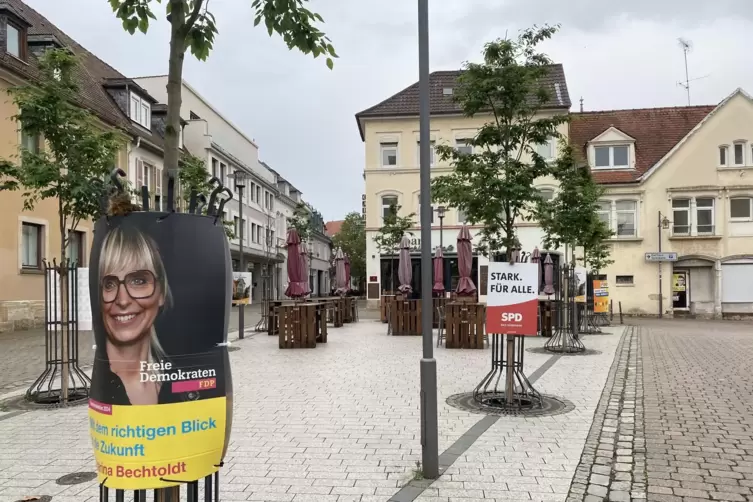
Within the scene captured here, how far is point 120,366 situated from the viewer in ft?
9.00

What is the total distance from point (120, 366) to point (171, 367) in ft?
0.76

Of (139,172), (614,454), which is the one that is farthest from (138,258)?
(139,172)

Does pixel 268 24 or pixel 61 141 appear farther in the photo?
pixel 61 141

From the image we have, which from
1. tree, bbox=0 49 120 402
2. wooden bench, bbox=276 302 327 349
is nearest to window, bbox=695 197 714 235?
wooden bench, bbox=276 302 327 349

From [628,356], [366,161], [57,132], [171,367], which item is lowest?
[628,356]

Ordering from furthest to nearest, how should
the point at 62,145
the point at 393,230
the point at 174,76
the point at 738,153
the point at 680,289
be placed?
the point at 680,289 < the point at 738,153 < the point at 393,230 < the point at 62,145 < the point at 174,76

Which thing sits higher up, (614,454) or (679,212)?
(679,212)

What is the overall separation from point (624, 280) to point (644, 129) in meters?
10.1

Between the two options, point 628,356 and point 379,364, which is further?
point 628,356

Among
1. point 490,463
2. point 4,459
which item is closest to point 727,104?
point 490,463

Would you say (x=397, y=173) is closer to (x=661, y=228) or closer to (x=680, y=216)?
(x=661, y=228)

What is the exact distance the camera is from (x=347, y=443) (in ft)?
19.5

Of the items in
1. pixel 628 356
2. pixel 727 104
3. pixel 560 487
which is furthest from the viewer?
pixel 727 104

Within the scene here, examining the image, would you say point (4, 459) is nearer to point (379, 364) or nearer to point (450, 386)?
point (450, 386)
